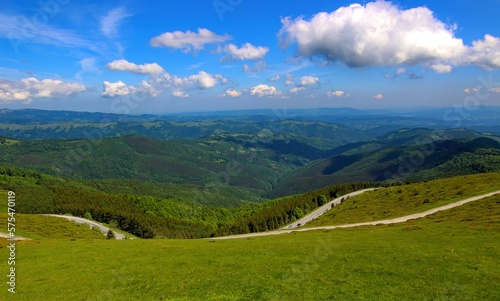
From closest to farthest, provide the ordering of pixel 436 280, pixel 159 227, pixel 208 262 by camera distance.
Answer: pixel 436 280 < pixel 208 262 < pixel 159 227

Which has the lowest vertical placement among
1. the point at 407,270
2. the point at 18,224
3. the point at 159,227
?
the point at 159,227

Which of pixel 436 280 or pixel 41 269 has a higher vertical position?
pixel 436 280

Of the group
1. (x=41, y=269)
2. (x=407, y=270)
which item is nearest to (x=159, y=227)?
(x=41, y=269)

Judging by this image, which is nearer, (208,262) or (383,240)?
(208,262)

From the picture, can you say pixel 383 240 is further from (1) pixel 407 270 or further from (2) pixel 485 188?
(2) pixel 485 188

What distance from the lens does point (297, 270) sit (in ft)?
110

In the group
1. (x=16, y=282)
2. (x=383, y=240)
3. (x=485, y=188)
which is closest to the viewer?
(x=16, y=282)

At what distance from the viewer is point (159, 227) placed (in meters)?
192

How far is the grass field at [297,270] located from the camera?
2694cm

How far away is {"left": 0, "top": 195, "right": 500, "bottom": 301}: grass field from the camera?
26.9 m

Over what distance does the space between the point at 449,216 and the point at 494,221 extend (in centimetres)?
1440

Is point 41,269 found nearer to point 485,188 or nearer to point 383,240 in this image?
point 383,240

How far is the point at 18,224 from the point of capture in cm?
10394

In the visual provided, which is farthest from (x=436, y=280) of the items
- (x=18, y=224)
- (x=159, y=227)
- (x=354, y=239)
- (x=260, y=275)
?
(x=159, y=227)
